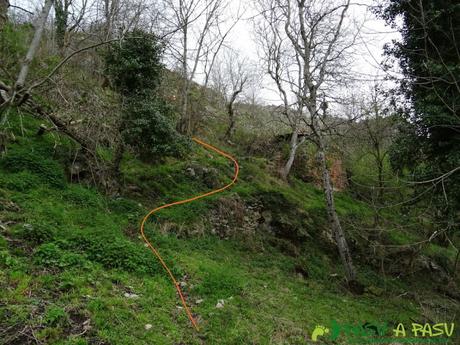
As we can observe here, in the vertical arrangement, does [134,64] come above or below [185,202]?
above

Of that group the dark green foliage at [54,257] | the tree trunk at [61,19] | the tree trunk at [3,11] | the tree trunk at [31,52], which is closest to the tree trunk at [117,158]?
the tree trunk at [3,11]

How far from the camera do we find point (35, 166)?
6457mm

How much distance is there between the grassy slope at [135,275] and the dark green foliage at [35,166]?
0.02m

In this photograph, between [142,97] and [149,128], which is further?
[142,97]

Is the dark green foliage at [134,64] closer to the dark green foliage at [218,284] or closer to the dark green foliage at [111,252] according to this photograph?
the dark green foliage at [111,252]

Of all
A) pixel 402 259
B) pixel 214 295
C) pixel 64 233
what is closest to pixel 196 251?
pixel 214 295

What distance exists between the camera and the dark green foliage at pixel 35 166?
622 cm

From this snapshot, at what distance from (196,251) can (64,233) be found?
2.97 metres

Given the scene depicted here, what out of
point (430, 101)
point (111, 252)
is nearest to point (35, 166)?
point (111, 252)

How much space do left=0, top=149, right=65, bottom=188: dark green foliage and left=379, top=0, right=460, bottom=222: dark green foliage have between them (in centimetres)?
731

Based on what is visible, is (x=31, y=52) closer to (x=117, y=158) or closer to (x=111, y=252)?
(x=111, y=252)

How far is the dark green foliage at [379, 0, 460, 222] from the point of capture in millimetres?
6323

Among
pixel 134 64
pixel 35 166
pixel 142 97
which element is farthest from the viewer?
pixel 142 97

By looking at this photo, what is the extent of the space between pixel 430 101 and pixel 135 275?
6752 mm
